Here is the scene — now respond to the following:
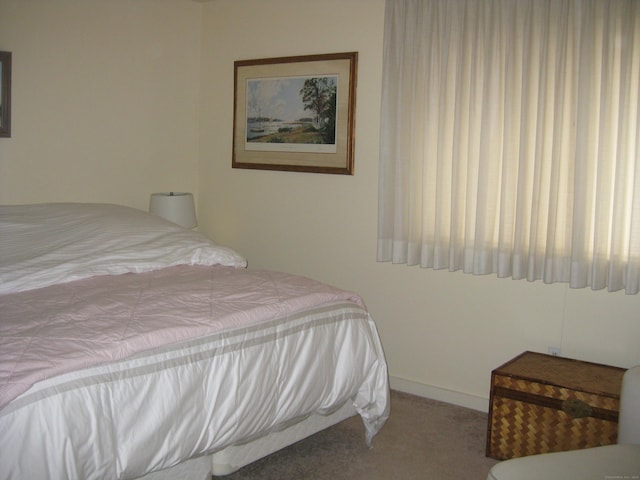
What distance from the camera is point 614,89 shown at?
276 centimetres

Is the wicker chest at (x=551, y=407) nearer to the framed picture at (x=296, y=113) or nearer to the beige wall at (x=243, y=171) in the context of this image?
the beige wall at (x=243, y=171)

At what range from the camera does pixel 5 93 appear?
3.36m

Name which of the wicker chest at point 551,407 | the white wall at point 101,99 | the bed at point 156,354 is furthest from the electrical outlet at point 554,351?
the white wall at point 101,99

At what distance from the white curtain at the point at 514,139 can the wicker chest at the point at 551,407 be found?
403mm

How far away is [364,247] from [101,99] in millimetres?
1760

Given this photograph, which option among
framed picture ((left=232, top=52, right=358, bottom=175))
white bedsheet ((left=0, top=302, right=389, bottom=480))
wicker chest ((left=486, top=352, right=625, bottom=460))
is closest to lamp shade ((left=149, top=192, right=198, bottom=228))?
framed picture ((left=232, top=52, right=358, bottom=175))

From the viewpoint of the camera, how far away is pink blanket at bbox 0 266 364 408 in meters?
1.90

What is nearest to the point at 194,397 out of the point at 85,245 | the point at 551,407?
the point at 85,245

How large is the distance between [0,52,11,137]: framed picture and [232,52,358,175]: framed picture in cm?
134

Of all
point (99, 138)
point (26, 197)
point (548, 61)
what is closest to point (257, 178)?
point (99, 138)

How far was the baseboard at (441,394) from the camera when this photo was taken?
3.33 metres

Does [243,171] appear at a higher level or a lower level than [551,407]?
higher

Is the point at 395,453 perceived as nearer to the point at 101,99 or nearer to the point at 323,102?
the point at 323,102

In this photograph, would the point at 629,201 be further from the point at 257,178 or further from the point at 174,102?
the point at 174,102
